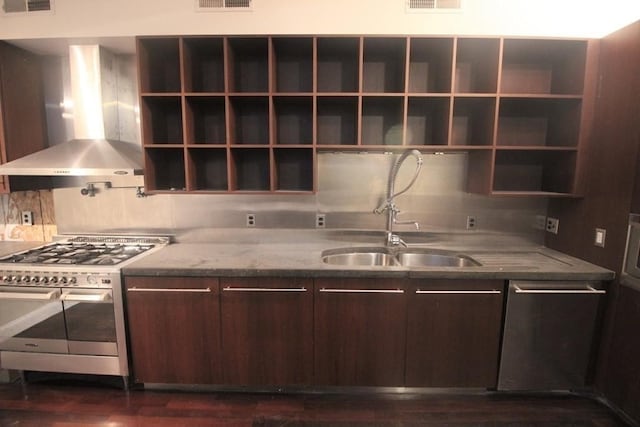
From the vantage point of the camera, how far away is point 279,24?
2.02 metres

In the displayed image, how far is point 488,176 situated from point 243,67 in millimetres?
1957

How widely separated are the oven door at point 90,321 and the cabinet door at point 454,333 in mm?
1857

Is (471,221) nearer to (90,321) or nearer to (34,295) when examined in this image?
(90,321)

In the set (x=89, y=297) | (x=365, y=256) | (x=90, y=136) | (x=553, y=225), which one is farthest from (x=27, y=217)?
(x=553, y=225)

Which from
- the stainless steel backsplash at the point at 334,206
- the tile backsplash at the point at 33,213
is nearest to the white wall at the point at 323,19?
the stainless steel backsplash at the point at 334,206

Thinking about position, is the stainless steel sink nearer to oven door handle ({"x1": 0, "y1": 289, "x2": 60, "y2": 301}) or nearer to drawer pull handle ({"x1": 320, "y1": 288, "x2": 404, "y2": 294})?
drawer pull handle ({"x1": 320, "y1": 288, "x2": 404, "y2": 294})

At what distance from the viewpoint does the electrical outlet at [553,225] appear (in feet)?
7.37

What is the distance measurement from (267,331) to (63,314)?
1.29 m

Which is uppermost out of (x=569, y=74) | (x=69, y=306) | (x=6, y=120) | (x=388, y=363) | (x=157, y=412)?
(x=569, y=74)

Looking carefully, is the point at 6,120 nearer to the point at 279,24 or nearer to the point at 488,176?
the point at 279,24

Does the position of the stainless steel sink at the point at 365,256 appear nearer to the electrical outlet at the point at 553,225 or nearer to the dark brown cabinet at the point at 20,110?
the electrical outlet at the point at 553,225

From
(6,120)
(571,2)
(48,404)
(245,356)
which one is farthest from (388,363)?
(6,120)

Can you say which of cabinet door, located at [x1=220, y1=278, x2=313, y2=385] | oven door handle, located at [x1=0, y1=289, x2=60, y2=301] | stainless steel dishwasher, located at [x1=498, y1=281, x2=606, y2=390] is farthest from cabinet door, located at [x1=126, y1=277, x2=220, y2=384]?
stainless steel dishwasher, located at [x1=498, y1=281, x2=606, y2=390]

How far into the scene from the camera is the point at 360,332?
1848 mm
